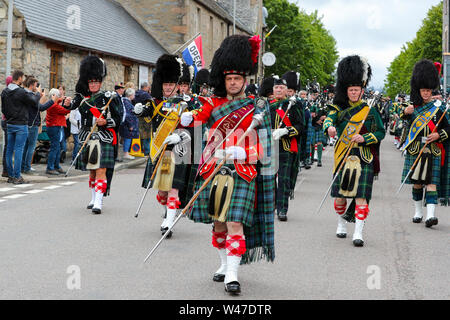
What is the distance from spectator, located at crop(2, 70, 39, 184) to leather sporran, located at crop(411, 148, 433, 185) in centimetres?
715

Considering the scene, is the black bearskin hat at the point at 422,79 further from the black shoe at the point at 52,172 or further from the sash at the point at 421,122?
the black shoe at the point at 52,172

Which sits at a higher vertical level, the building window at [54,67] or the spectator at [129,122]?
the building window at [54,67]

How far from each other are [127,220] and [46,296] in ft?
12.2

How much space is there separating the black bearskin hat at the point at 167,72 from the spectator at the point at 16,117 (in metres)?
4.95

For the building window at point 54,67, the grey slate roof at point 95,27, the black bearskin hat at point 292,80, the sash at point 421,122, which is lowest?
the sash at point 421,122

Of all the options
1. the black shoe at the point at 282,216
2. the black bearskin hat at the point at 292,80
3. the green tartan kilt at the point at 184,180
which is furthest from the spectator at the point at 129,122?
the green tartan kilt at the point at 184,180

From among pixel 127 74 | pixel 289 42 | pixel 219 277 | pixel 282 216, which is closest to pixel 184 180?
pixel 282 216

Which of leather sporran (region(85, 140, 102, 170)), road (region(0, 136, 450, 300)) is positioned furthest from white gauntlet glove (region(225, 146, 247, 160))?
leather sporran (region(85, 140, 102, 170))

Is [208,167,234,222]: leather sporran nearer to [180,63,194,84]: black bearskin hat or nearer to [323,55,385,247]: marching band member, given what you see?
[323,55,385,247]: marching band member

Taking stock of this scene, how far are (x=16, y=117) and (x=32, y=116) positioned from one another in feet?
2.14

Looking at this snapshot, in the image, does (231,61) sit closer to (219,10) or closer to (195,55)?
(195,55)

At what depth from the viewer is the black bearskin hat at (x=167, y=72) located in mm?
8023

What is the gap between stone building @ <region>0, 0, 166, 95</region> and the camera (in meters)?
16.9

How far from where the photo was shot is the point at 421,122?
865cm
